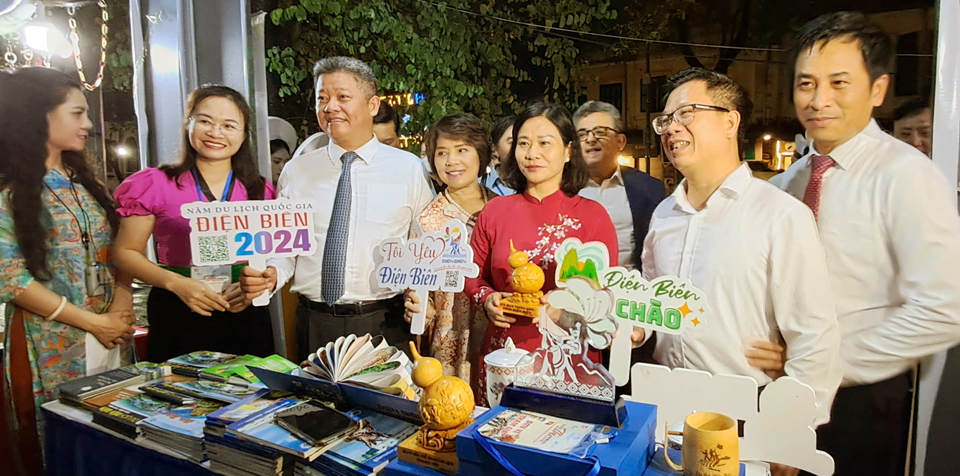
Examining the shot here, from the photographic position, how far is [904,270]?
1.79 meters

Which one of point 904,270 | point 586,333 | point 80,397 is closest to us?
point 904,270

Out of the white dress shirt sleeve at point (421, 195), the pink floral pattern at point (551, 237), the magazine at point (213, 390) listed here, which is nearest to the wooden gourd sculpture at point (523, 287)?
the pink floral pattern at point (551, 237)

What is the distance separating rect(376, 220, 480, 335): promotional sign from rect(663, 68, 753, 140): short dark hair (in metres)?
1.01

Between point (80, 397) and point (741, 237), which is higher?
point (741, 237)

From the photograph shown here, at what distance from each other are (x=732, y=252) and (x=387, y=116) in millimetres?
1778

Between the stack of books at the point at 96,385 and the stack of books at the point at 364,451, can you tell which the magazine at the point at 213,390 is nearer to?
the stack of books at the point at 96,385

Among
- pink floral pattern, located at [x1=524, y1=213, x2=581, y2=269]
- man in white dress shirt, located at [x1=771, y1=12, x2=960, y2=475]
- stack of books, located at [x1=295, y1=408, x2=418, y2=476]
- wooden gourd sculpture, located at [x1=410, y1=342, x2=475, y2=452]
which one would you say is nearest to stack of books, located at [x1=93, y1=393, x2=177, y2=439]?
stack of books, located at [x1=295, y1=408, x2=418, y2=476]

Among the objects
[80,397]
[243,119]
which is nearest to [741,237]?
[243,119]

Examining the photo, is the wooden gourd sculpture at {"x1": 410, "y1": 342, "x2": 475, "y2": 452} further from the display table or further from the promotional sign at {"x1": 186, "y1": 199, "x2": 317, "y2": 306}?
the promotional sign at {"x1": 186, "y1": 199, "x2": 317, "y2": 306}

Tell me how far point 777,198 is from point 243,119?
8.03 ft

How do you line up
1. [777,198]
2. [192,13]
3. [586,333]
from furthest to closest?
[192,13], [586,333], [777,198]

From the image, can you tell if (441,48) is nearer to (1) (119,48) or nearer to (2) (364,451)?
(1) (119,48)

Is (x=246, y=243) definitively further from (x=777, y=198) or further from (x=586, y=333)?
(x=777, y=198)

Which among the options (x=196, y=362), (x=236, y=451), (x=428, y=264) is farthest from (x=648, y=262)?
(x=196, y=362)
